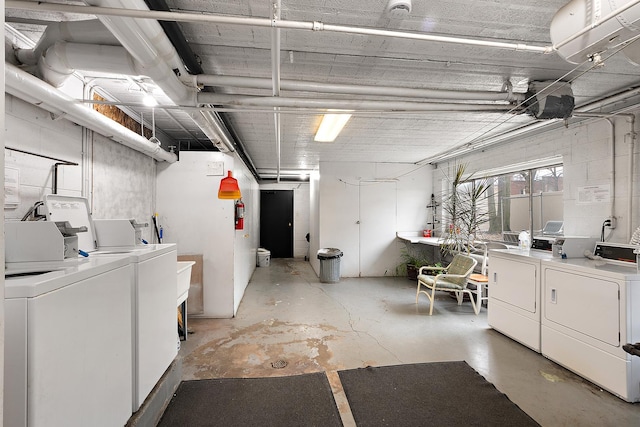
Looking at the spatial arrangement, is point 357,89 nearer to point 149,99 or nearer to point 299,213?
point 149,99

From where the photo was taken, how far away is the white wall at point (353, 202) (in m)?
6.08

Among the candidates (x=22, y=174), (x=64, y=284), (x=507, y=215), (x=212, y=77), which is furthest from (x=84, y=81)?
(x=507, y=215)

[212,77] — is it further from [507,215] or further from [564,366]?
[507,215]

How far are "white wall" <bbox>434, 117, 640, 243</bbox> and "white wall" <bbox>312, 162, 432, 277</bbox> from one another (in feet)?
8.36

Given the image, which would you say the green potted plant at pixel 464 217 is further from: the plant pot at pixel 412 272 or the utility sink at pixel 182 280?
the utility sink at pixel 182 280

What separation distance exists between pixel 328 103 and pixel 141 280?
192 cm

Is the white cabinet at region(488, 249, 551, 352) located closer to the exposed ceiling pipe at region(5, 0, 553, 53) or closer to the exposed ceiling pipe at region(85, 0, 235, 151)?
the exposed ceiling pipe at region(5, 0, 553, 53)

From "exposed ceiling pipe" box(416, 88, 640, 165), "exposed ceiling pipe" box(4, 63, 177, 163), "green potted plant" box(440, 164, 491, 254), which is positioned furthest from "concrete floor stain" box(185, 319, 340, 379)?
"exposed ceiling pipe" box(416, 88, 640, 165)

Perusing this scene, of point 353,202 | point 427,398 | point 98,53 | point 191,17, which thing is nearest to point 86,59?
point 98,53

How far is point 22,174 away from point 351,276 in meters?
5.37

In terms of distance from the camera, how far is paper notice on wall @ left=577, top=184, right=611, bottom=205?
2982mm

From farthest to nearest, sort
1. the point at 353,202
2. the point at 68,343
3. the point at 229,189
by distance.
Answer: the point at 353,202 → the point at 229,189 → the point at 68,343

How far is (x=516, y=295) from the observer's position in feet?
10.2

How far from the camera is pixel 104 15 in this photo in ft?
3.92
